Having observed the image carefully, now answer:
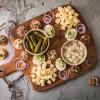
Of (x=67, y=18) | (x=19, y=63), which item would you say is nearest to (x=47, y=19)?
(x=67, y=18)

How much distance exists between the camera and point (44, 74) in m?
1.69

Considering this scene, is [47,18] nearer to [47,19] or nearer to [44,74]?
[47,19]

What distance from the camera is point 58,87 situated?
1738 millimetres

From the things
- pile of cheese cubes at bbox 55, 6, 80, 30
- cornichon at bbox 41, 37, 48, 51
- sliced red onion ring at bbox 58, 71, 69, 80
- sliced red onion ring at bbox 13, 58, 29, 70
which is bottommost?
sliced red onion ring at bbox 58, 71, 69, 80

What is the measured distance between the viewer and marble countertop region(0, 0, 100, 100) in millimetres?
1730

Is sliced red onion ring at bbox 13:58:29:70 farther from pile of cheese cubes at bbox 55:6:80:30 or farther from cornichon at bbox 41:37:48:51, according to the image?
pile of cheese cubes at bbox 55:6:80:30

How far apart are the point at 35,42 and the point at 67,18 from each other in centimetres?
22

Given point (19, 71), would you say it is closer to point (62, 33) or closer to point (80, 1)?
point (62, 33)

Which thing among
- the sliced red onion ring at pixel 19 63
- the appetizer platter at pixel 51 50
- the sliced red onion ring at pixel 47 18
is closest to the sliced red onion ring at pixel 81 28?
the appetizer platter at pixel 51 50

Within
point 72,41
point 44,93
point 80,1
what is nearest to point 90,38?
point 72,41

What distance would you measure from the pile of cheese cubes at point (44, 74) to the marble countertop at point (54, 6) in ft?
0.20

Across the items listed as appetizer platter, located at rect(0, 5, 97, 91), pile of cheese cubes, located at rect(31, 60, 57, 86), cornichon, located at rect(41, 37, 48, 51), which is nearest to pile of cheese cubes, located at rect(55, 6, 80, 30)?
appetizer platter, located at rect(0, 5, 97, 91)

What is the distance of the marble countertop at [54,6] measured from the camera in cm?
173

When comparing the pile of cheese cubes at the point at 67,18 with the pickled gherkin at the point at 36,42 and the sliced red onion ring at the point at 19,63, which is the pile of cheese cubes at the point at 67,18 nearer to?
the pickled gherkin at the point at 36,42
